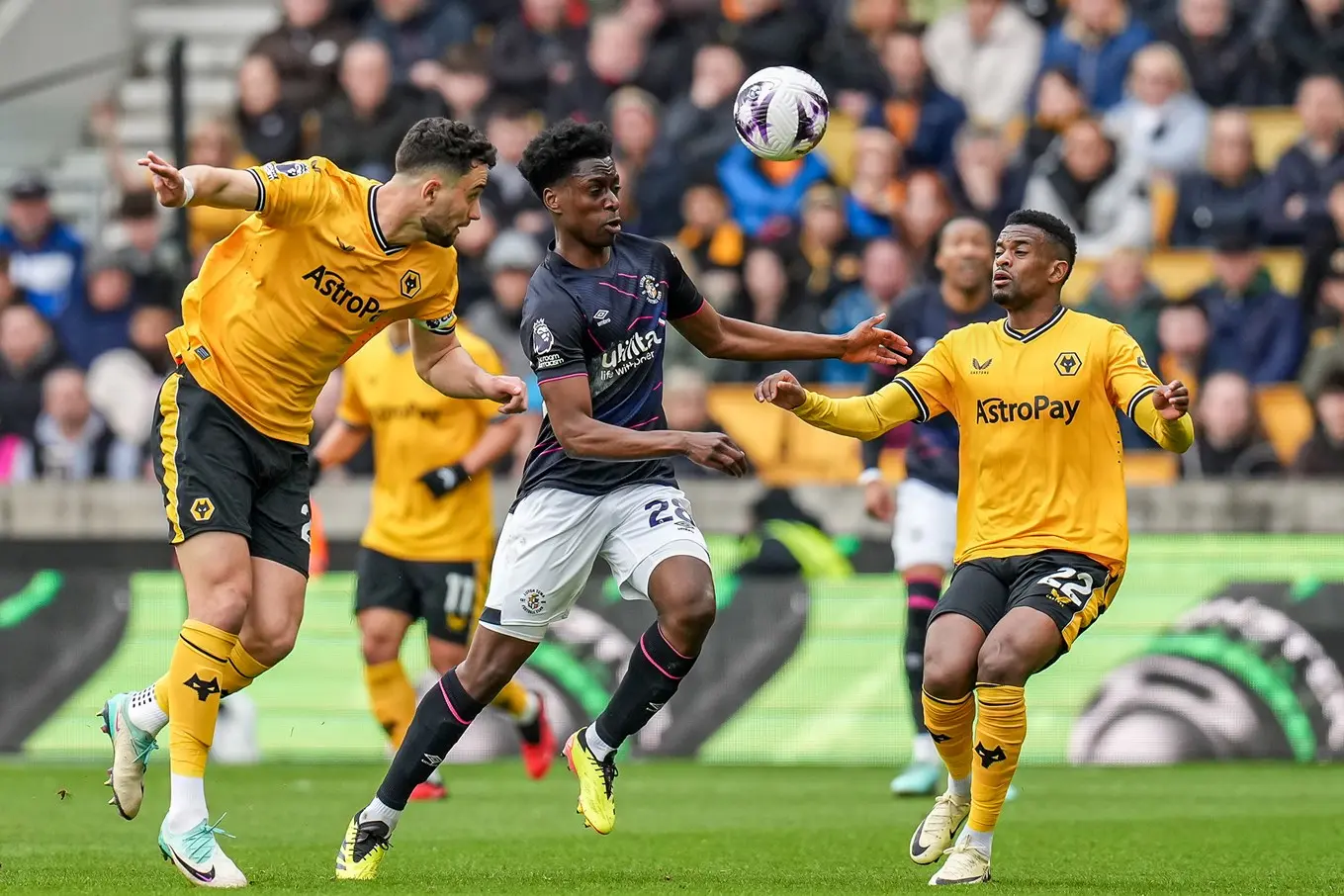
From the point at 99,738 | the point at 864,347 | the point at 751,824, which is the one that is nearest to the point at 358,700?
the point at 99,738

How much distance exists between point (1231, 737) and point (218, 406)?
738 cm

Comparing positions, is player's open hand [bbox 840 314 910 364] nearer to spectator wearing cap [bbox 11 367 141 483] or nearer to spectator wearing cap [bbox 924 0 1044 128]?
spectator wearing cap [bbox 11 367 141 483]

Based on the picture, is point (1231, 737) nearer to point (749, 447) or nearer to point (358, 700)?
point (749, 447)

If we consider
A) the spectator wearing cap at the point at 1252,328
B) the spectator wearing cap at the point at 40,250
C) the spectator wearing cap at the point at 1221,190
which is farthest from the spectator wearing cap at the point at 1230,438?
the spectator wearing cap at the point at 40,250

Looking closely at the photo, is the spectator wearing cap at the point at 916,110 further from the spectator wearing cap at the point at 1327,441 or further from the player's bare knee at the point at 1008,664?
the player's bare knee at the point at 1008,664

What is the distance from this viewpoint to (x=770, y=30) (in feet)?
58.6

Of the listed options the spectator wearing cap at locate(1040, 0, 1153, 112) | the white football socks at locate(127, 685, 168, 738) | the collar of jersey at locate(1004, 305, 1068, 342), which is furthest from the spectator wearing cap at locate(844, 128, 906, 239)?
the white football socks at locate(127, 685, 168, 738)

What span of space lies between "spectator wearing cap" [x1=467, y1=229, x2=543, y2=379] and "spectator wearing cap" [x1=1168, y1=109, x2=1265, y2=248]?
4912 millimetres

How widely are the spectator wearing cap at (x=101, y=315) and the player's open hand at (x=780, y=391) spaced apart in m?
10.2

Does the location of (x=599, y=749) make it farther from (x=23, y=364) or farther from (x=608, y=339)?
(x=23, y=364)

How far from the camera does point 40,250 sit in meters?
18.3

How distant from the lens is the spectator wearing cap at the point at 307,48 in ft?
61.5

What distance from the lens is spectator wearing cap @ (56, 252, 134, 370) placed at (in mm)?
17141

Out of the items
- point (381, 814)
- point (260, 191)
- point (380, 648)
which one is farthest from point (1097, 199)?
point (381, 814)
